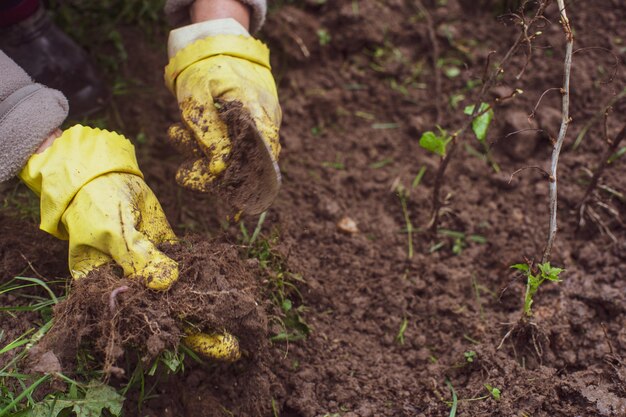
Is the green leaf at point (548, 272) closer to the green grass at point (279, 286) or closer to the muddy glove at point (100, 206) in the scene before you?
the green grass at point (279, 286)

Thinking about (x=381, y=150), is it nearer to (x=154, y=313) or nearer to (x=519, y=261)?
(x=519, y=261)

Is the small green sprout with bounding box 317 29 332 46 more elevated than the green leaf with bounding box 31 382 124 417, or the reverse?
the small green sprout with bounding box 317 29 332 46

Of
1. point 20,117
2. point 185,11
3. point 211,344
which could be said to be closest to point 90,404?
point 211,344

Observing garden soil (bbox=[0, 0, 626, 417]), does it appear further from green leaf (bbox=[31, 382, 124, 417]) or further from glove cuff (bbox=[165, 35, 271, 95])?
glove cuff (bbox=[165, 35, 271, 95])

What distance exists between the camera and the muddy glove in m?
1.60

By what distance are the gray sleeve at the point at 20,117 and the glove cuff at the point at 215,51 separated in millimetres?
385

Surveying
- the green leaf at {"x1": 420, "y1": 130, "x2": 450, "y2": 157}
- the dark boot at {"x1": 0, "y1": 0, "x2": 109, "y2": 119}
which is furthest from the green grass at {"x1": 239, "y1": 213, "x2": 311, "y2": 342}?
the dark boot at {"x1": 0, "y1": 0, "x2": 109, "y2": 119}

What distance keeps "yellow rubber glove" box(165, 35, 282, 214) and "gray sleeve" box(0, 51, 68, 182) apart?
0.36 meters

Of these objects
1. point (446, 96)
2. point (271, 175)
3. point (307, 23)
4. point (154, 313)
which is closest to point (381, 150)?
point (446, 96)

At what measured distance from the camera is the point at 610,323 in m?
1.91

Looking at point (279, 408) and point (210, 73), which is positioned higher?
point (210, 73)

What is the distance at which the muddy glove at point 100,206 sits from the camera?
1.60m

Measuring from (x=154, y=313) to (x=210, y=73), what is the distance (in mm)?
728

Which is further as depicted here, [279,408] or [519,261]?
[519,261]
